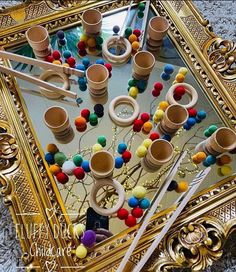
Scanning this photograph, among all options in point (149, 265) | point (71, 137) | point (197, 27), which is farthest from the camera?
point (197, 27)

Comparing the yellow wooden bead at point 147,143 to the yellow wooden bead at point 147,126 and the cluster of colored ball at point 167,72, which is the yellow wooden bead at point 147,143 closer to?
the yellow wooden bead at point 147,126

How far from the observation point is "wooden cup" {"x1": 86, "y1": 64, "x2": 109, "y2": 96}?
71 cm

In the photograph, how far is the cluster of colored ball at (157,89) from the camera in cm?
74

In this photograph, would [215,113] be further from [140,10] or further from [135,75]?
[140,10]

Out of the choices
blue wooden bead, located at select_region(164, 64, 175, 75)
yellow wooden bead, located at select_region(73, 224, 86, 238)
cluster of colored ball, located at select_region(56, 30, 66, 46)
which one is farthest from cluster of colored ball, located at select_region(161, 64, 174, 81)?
yellow wooden bead, located at select_region(73, 224, 86, 238)

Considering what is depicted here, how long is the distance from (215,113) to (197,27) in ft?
0.65

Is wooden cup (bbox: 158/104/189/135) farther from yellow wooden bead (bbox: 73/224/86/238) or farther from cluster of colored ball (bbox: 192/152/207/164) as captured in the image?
yellow wooden bead (bbox: 73/224/86/238)

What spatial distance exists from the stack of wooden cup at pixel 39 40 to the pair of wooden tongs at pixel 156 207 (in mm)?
325

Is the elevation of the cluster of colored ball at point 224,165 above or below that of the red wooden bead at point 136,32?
below

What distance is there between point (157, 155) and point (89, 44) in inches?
10.6

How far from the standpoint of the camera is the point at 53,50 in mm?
773

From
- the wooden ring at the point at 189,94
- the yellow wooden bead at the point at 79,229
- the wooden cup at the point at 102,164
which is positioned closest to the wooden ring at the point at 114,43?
the wooden ring at the point at 189,94

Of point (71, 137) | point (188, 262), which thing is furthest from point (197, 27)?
point (188, 262)

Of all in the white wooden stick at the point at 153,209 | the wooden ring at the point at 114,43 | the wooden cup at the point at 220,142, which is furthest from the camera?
the wooden ring at the point at 114,43
